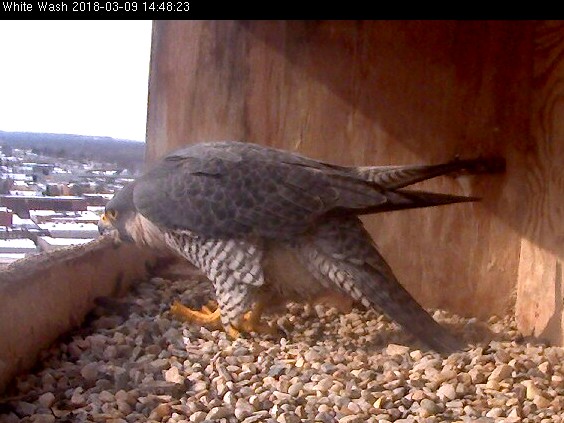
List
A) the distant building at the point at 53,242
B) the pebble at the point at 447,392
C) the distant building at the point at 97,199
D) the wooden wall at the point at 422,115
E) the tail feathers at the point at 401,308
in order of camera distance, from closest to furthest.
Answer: the pebble at the point at 447,392, the distant building at the point at 53,242, the tail feathers at the point at 401,308, the distant building at the point at 97,199, the wooden wall at the point at 422,115

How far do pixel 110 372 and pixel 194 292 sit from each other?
1.04 metres

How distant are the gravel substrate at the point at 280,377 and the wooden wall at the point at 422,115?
1.03 feet

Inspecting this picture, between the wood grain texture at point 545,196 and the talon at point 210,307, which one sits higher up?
the wood grain texture at point 545,196

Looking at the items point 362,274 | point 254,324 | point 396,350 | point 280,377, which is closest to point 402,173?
point 362,274

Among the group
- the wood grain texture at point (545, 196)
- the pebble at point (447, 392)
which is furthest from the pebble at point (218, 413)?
the wood grain texture at point (545, 196)

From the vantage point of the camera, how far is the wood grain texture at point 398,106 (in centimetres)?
287

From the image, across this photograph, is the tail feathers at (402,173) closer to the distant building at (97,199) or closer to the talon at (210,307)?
the talon at (210,307)

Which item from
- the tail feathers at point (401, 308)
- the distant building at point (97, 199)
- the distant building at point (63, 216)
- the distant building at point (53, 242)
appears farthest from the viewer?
the distant building at point (97, 199)

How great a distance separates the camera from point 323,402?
1975 mm

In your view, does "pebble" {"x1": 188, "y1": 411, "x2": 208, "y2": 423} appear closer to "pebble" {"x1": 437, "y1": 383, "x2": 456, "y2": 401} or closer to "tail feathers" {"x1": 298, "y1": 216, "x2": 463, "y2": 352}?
"pebble" {"x1": 437, "y1": 383, "x2": 456, "y2": 401}

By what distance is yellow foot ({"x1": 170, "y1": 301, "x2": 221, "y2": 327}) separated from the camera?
2734 mm

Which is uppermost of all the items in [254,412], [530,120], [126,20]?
[126,20]
